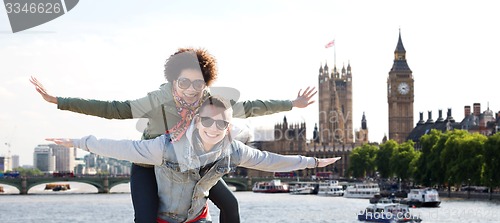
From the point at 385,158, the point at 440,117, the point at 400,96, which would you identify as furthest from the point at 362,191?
the point at 400,96

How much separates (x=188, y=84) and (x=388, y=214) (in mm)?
51190

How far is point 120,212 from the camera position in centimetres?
6619

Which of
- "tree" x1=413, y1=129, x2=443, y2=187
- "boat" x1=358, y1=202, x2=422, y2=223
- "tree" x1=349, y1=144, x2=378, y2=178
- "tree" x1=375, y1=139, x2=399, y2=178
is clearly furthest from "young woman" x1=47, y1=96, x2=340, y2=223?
"tree" x1=349, y1=144, x2=378, y2=178

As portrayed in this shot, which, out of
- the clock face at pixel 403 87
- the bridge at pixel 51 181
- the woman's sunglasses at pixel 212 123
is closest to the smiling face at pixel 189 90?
the woman's sunglasses at pixel 212 123

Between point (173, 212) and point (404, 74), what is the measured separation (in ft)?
544

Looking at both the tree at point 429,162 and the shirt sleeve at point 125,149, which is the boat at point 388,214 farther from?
the shirt sleeve at point 125,149

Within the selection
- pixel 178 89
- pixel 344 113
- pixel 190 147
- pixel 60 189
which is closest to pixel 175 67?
pixel 178 89

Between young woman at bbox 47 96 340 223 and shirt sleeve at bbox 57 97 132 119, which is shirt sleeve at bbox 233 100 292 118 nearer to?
young woman at bbox 47 96 340 223

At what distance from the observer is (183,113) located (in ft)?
18.7

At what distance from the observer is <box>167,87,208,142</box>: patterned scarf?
18.3 feet

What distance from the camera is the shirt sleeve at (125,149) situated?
18.1 ft

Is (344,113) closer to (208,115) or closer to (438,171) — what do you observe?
(438,171)

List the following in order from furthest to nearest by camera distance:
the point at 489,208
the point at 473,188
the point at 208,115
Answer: the point at 473,188 → the point at 489,208 → the point at 208,115

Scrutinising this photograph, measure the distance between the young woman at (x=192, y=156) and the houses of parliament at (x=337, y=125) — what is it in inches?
6175
